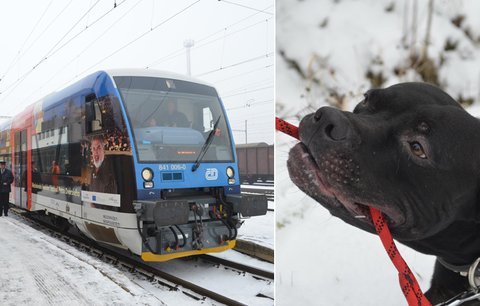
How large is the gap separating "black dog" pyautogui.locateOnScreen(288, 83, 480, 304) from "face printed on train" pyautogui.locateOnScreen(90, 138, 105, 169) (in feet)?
11.6

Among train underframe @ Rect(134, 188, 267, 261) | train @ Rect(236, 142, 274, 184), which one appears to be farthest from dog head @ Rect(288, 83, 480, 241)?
train @ Rect(236, 142, 274, 184)

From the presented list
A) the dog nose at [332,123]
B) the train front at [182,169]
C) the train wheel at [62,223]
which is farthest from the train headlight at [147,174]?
the dog nose at [332,123]

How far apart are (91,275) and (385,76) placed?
2844 millimetres

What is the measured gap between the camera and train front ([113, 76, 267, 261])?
395 centimetres

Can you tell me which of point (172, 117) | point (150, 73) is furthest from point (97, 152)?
point (150, 73)

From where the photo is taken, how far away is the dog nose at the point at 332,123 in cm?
94

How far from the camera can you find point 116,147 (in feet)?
13.3

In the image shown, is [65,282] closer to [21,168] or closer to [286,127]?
[286,127]

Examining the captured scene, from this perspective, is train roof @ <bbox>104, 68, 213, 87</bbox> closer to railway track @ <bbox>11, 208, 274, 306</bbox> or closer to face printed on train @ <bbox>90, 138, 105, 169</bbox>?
face printed on train @ <bbox>90, 138, 105, 169</bbox>

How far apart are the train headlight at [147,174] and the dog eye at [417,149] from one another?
3.20 meters

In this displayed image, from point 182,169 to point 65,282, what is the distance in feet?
4.87

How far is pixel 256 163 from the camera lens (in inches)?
590

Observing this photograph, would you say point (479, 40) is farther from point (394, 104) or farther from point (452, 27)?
point (394, 104)

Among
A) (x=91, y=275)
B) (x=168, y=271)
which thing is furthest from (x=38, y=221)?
(x=91, y=275)
